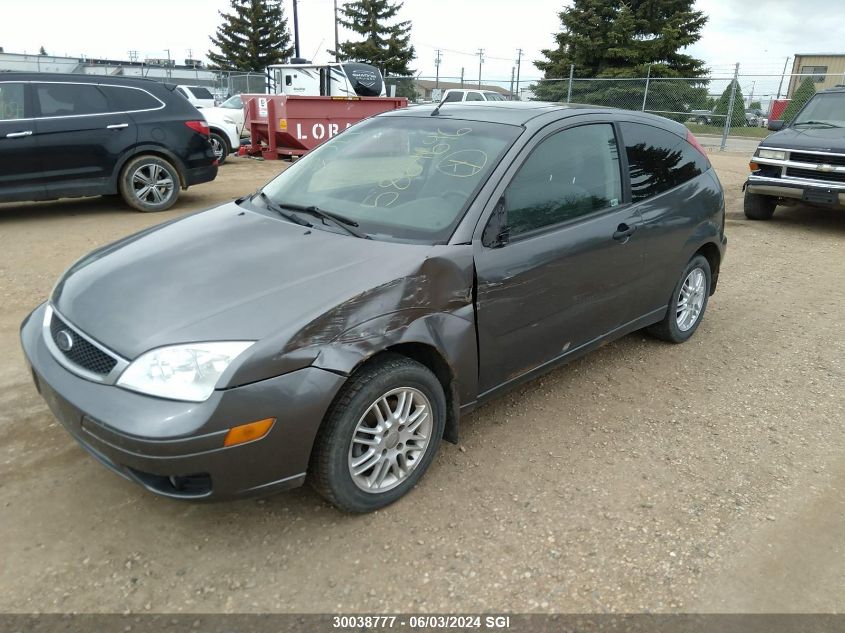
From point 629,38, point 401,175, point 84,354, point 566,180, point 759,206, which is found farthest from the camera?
point 629,38

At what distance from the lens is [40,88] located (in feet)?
24.8

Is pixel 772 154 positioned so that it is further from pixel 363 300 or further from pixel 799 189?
pixel 363 300

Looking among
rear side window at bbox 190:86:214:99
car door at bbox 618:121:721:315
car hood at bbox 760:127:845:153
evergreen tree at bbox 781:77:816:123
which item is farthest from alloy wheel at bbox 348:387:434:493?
evergreen tree at bbox 781:77:816:123

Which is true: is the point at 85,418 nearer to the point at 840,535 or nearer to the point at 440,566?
the point at 440,566

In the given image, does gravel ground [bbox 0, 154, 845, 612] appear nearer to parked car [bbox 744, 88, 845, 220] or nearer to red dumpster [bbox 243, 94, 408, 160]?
parked car [bbox 744, 88, 845, 220]

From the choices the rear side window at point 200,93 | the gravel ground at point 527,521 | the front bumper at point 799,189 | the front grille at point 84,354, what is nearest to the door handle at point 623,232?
the gravel ground at point 527,521

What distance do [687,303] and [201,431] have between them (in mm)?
3686

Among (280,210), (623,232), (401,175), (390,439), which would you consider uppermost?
(401,175)

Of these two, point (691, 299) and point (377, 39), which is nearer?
point (691, 299)

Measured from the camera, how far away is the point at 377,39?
149 feet

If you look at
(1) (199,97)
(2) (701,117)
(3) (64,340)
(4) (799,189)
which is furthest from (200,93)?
(3) (64,340)

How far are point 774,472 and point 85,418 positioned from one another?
3.17m

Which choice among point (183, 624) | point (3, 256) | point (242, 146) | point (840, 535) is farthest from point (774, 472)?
point (242, 146)

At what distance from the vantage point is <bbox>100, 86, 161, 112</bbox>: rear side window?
7941mm
